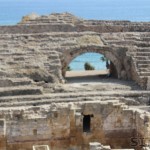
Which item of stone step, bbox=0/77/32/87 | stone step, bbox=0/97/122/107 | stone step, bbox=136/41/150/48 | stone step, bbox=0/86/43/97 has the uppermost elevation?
stone step, bbox=136/41/150/48

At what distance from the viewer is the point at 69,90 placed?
25531 mm

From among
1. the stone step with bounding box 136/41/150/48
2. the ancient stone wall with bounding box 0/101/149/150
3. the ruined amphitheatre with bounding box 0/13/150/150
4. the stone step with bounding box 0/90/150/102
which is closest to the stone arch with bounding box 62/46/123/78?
the ruined amphitheatre with bounding box 0/13/150/150

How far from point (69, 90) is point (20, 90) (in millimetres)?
2553

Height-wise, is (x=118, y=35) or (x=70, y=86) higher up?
(x=118, y=35)

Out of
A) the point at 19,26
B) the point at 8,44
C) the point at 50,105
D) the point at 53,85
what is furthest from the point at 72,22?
the point at 50,105

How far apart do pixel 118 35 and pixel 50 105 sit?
8.52 m

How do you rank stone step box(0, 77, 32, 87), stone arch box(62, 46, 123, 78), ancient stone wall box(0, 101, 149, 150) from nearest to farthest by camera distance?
ancient stone wall box(0, 101, 149, 150) → stone step box(0, 77, 32, 87) → stone arch box(62, 46, 123, 78)

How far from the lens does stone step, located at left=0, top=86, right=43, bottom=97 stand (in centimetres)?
2458

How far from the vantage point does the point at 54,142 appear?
2258cm

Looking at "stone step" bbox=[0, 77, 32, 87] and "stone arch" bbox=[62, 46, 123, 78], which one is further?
"stone arch" bbox=[62, 46, 123, 78]

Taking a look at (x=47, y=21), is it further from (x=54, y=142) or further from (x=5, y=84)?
(x=54, y=142)

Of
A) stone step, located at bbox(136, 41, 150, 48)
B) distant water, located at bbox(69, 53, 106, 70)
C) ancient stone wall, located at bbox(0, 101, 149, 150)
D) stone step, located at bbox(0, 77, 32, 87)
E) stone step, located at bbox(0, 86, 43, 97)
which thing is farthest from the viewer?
distant water, located at bbox(69, 53, 106, 70)

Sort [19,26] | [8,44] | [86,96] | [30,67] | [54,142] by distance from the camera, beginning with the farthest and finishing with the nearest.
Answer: [19,26], [8,44], [30,67], [86,96], [54,142]

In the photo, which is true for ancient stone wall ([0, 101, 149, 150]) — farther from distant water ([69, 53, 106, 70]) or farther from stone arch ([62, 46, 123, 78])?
distant water ([69, 53, 106, 70])
